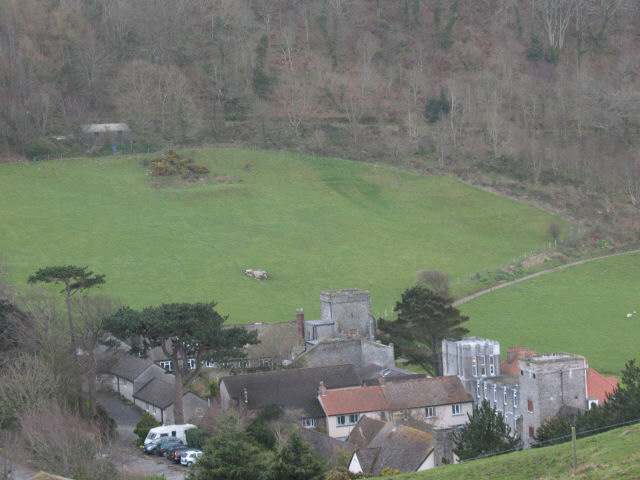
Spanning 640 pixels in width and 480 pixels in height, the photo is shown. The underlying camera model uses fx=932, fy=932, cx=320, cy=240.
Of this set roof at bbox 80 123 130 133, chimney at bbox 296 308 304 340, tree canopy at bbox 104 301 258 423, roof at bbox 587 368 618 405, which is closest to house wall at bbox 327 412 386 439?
tree canopy at bbox 104 301 258 423

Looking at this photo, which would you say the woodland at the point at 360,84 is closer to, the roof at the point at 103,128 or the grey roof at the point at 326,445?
the roof at the point at 103,128

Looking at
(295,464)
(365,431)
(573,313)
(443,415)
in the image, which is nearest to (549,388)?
(443,415)

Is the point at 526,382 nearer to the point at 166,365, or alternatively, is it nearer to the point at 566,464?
the point at 566,464

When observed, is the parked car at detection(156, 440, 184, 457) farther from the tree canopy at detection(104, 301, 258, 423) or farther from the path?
the path

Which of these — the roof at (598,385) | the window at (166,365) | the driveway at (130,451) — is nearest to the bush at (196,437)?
the driveway at (130,451)

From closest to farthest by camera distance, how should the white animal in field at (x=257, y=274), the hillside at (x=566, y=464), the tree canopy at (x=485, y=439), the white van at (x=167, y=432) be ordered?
the hillside at (x=566, y=464), the tree canopy at (x=485, y=439), the white van at (x=167, y=432), the white animal in field at (x=257, y=274)

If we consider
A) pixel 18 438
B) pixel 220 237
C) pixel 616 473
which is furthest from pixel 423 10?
pixel 616 473
